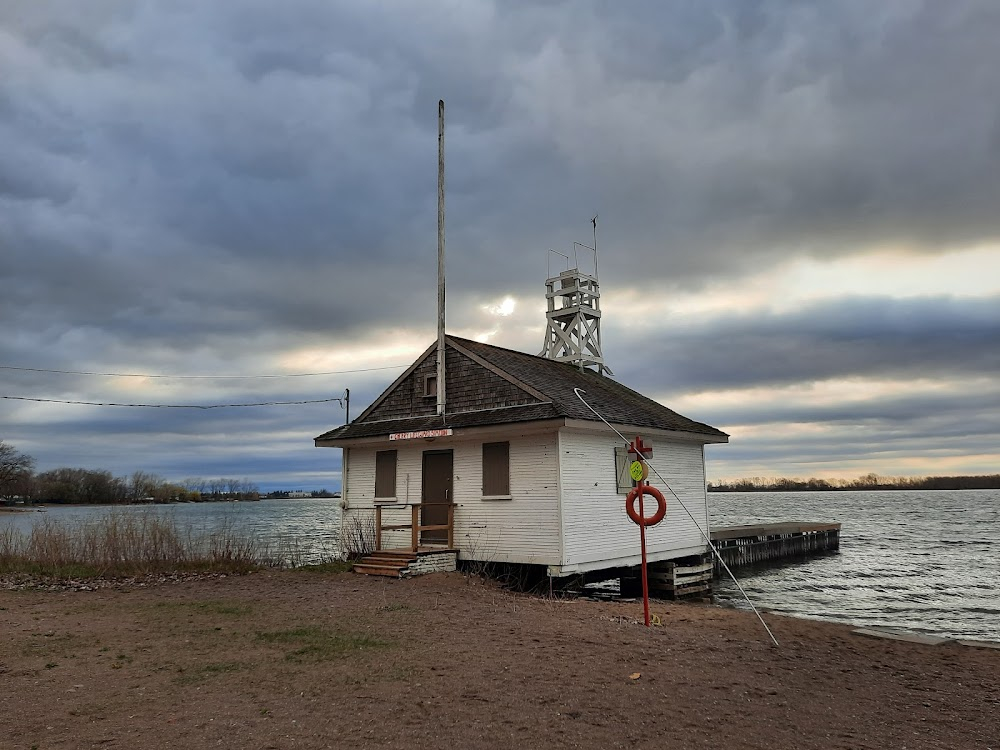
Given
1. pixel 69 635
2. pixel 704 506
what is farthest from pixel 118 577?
pixel 704 506

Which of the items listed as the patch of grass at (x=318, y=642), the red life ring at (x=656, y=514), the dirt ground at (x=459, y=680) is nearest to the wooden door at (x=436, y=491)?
the dirt ground at (x=459, y=680)

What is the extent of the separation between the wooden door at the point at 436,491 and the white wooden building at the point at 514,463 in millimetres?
33

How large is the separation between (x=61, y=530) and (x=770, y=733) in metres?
20.3

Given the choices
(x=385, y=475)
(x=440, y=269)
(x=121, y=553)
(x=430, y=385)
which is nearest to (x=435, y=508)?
(x=385, y=475)

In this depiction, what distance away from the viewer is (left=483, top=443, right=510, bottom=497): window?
1730 cm

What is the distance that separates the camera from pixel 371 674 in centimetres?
799

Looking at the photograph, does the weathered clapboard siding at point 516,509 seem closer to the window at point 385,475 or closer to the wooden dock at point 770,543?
the window at point 385,475

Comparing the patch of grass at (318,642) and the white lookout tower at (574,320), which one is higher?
the white lookout tower at (574,320)

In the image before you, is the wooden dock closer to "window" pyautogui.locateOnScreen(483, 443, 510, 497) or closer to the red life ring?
"window" pyautogui.locateOnScreen(483, 443, 510, 497)

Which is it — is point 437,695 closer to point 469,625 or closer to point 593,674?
point 593,674

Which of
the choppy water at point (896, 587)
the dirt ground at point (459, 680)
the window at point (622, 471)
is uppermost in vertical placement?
the window at point (622, 471)

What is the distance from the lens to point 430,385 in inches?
797

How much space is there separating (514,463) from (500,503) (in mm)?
1089

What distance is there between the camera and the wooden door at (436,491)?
18656 millimetres
